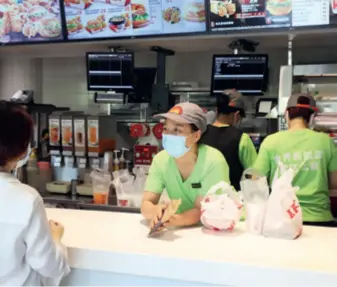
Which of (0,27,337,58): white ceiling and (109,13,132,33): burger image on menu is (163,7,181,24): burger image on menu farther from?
(109,13,132,33): burger image on menu

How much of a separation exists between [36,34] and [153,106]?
1.22 m

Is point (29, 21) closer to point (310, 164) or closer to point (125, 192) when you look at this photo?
point (125, 192)

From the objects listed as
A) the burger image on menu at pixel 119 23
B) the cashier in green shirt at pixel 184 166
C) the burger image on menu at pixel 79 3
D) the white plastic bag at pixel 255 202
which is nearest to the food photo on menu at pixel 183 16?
the burger image on menu at pixel 119 23

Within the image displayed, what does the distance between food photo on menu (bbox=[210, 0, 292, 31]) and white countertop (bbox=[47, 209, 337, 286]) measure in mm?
1892

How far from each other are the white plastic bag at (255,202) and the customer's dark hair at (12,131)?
88cm

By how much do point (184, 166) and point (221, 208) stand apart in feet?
1.15

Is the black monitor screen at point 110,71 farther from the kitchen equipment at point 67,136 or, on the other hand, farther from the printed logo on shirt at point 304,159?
the printed logo on shirt at point 304,159

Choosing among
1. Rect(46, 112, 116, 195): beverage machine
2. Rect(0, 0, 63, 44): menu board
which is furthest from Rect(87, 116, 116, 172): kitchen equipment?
Rect(0, 0, 63, 44): menu board

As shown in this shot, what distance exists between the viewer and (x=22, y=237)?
1.31 metres

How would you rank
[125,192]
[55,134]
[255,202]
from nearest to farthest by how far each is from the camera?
[255,202] → [125,192] → [55,134]

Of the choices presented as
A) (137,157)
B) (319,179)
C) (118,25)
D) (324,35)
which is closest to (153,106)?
(137,157)

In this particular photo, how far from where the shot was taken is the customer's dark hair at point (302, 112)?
2.56 metres

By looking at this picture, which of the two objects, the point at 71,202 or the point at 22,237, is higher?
the point at 22,237

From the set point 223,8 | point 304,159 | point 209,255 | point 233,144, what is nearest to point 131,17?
point 223,8
